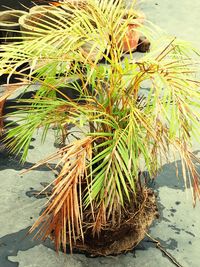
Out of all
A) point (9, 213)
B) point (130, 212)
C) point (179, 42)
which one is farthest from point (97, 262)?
point (179, 42)

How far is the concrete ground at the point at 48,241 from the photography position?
1912mm

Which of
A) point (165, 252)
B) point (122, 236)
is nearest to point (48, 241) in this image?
point (122, 236)

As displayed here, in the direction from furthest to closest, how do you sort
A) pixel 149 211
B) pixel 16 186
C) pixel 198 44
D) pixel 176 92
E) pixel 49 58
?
pixel 198 44 → pixel 16 186 → pixel 149 211 → pixel 49 58 → pixel 176 92

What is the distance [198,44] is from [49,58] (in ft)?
9.61

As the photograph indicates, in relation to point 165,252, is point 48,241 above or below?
below

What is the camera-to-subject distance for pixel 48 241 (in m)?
1.99

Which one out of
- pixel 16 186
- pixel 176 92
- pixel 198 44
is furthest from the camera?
pixel 198 44

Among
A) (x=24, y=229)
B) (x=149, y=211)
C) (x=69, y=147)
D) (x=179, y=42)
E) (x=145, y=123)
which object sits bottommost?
(x=24, y=229)

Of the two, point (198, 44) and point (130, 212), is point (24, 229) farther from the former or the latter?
point (198, 44)

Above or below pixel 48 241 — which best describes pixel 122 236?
above

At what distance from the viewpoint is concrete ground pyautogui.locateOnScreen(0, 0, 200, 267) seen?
1912mm

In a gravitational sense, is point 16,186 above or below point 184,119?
below

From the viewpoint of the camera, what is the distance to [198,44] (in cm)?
416

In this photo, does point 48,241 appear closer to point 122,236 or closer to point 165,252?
point 122,236
